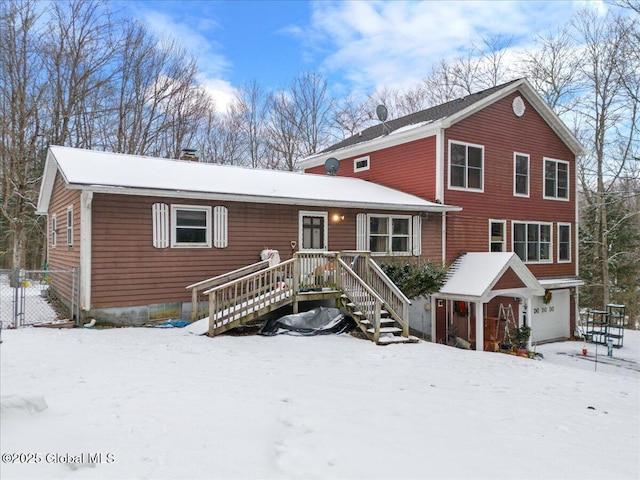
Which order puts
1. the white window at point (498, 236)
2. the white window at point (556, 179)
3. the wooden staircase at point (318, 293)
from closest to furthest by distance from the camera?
the wooden staircase at point (318, 293) → the white window at point (498, 236) → the white window at point (556, 179)

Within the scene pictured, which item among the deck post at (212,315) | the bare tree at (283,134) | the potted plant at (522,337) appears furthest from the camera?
the bare tree at (283,134)

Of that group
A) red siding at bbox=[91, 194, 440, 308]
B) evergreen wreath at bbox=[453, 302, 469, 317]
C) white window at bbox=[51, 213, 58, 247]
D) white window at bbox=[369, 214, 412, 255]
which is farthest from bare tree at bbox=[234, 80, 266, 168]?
evergreen wreath at bbox=[453, 302, 469, 317]

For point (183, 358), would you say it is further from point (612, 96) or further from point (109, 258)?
point (612, 96)

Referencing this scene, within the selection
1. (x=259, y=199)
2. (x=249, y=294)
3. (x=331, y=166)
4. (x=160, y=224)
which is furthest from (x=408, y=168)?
(x=160, y=224)

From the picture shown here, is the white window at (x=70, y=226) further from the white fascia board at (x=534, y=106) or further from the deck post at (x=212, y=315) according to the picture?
the white fascia board at (x=534, y=106)

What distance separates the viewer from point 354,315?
1042 centimetres

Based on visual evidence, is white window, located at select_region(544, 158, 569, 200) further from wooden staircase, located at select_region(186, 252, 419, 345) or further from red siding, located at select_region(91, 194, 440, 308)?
red siding, located at select_region(91, 194, 440, 308)

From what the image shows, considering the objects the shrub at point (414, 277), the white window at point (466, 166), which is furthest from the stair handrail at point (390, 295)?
the white window at point (466, 166)

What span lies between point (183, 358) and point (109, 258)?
4.10 metres

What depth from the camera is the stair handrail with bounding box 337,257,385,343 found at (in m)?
9.74

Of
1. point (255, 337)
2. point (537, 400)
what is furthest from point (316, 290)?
point (537, 400)

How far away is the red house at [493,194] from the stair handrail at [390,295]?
3.00 metres

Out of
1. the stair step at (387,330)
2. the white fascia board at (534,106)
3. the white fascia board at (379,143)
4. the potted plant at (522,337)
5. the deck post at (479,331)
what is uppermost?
the white fascia board at (534,106)

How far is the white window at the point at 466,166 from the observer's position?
51.9ft
